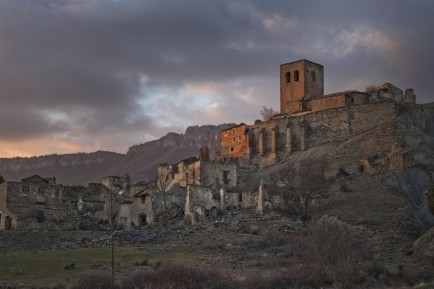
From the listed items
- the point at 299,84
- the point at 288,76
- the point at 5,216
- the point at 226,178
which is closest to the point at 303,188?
the point at 226,178

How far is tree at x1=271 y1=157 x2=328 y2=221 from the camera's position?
5250 cm

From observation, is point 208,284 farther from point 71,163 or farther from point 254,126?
point 71,163

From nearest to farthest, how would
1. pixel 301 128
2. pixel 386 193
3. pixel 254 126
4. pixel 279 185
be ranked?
pixel 386 193
pixel 279 185
pixel 301 128
pixel 254 126

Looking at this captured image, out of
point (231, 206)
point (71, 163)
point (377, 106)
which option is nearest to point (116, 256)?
point (231, 206)

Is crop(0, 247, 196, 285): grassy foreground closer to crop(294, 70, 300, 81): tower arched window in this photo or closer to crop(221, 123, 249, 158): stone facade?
crop(221, 123, 249, 158): stone facade

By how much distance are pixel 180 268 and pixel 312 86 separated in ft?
192

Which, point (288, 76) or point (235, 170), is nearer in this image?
point (235, 170)

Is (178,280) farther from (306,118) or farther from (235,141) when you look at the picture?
(235,141)

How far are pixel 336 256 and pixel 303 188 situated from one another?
59.9 feet

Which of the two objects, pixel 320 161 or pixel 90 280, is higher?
pixel 320 161

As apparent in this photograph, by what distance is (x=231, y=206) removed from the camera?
56125 millimetres

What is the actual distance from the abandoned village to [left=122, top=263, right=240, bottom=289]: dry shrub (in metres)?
14.2

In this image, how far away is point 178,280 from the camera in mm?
30328

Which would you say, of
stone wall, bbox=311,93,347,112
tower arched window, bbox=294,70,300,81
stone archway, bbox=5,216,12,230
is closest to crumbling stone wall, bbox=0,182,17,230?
stone archway, bbox=5,216,12,230
